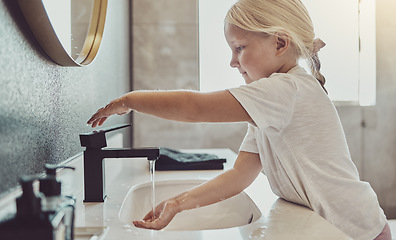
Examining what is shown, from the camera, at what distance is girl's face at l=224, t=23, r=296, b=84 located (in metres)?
0.92

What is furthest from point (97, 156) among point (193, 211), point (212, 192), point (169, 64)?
point (169, 64)

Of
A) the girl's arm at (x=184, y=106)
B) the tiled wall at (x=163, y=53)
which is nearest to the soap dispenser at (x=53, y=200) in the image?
the girl's arm at (x=184, y=106)

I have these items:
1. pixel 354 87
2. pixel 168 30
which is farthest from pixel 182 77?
pixel 354 87

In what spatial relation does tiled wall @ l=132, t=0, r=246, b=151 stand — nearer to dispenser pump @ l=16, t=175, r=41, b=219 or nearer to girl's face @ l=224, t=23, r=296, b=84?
girl's face @ l=224, t=23, r=296, b=84

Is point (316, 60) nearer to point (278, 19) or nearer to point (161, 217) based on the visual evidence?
point (278, 19)

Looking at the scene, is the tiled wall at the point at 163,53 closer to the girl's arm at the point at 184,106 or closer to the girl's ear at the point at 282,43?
the girl's ear at the point at 282,43

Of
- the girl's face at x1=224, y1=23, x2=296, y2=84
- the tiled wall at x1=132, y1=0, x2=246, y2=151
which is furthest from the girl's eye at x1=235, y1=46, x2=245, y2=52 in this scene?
the tiled wall at x1=132, y1=0, x2=246, y2=151

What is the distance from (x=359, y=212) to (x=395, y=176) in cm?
207

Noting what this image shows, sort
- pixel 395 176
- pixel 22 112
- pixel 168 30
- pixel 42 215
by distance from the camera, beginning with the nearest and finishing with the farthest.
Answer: pixel 42 215, pixel 22 112, pixel 168 30, pixel 395 176

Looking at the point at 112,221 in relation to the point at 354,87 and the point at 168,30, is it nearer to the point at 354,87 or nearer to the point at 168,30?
the point at 168,30

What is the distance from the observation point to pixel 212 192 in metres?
0.96

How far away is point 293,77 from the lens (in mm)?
847

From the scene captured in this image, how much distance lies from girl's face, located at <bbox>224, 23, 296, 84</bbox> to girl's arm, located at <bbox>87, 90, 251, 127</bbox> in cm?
21

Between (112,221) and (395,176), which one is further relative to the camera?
(395,176)
